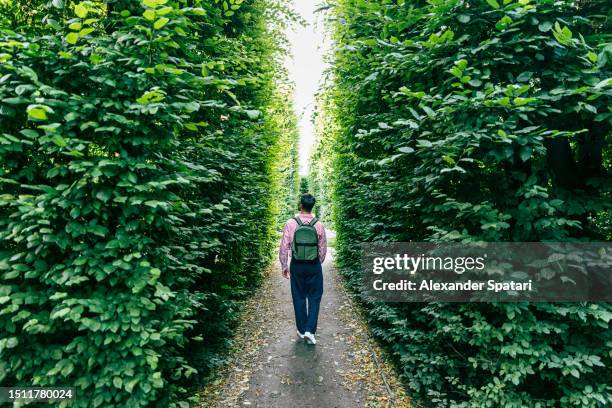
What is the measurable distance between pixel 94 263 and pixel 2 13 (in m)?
2.32

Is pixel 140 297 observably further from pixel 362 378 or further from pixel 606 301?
pixel 606 301

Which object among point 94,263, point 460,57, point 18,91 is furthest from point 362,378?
point 18,91

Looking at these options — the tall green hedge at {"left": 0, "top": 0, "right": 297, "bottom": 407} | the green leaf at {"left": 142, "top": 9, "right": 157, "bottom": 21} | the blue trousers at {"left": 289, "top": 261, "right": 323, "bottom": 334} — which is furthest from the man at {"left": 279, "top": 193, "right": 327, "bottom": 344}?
the green leaf at {"left": 142, "top": 9, "right": 157, "bottom": 21}

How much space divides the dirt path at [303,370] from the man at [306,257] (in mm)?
549

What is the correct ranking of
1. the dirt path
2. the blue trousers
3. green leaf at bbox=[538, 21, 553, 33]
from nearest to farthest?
1. green leaf at bbox=[538, 21, 553, 33]
2. the dirt path
3. the blue trousers

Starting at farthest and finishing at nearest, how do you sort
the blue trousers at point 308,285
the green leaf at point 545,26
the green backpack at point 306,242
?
the blue trousers at point 308,285 → the green backpack at point 306,242 → the green leaf at point 545,26

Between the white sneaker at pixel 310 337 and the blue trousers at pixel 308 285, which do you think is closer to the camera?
the blue trousers at pixel 308 285

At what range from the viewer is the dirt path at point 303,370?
416 cm

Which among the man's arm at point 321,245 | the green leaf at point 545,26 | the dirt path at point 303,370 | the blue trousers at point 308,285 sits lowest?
the dirt path at point 303,370

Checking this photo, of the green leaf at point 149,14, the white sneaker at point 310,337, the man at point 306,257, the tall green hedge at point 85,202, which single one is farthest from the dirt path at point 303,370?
the green leaf at point 149,14

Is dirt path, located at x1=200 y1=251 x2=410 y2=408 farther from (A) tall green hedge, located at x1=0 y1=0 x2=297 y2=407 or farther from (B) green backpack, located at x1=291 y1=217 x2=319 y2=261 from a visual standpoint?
(A) tall green hedge, located at x1=0 y1=0 x2=297 y2=407

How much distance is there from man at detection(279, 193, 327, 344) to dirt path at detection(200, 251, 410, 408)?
0.55 metres

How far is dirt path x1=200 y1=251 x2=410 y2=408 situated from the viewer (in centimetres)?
416

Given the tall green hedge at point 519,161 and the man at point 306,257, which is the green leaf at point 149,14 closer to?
the tall green hedge at point 519,161
